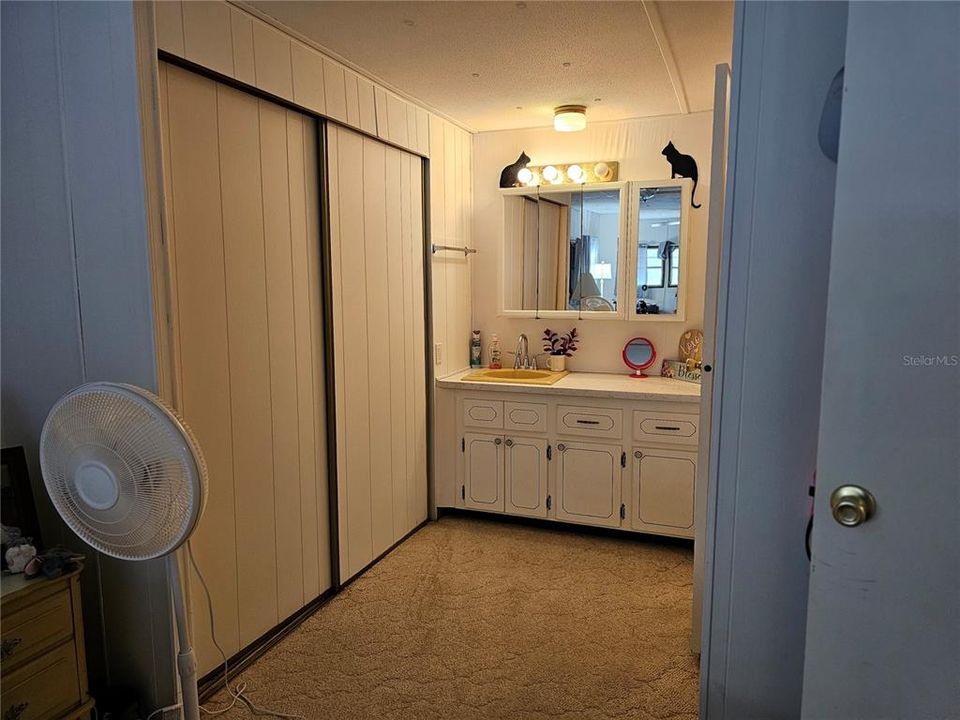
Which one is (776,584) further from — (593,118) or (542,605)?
(593,118)

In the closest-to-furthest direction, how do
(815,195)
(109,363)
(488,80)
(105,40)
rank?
(815,195) → (105,40) → (109,363) → (488,80)

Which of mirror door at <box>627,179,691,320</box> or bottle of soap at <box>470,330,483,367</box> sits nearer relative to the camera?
mirror door at <box>627,179,691,320</box>

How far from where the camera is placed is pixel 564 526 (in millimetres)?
3637

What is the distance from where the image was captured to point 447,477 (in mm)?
3738

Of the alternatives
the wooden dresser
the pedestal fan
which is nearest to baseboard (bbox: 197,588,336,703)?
the wooden dresser

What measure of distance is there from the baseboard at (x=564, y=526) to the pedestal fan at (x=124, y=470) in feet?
7.78

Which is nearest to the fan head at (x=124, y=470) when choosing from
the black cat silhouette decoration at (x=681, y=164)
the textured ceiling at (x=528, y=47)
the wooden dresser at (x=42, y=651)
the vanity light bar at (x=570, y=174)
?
the wooden dresser at (x=42, y=651)

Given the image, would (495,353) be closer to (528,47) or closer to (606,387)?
(606,387)

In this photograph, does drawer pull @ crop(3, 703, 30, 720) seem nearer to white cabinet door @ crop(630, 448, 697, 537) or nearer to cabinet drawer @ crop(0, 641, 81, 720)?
cabinet drawer @ crop(0, 641, 81, 720)

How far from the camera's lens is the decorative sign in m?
3.55

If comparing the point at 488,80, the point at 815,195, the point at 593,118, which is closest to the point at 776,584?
the point at 815,195

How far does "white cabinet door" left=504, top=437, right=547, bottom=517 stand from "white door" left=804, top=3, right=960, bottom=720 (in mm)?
2369

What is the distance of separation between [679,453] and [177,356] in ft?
7.78

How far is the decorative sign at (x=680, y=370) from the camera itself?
3.55 metres
